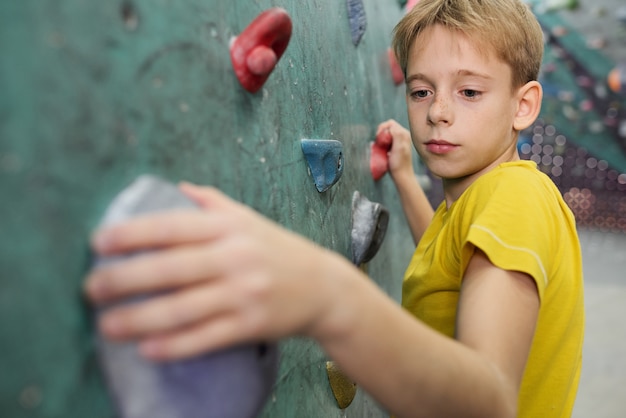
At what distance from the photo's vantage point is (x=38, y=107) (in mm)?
320

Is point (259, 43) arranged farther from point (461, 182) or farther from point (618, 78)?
point (618, 78)

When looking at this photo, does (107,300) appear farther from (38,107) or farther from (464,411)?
(464,411)

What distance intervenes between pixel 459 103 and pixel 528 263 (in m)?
0.27

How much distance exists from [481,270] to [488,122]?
0.86ft

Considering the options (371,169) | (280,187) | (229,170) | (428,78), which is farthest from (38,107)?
(371,169)

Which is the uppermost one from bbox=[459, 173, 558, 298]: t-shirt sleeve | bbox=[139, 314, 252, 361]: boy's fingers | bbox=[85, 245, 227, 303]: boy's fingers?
bbox=[85, 245, 227, 303]: boy's fingers

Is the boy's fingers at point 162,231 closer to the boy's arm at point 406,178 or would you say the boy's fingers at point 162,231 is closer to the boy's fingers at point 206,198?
the boy's fingers at point 206,198

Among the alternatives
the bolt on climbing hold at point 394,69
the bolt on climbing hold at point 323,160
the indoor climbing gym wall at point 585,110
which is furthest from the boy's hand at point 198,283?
the indoor climbing gym wall at point 585,110

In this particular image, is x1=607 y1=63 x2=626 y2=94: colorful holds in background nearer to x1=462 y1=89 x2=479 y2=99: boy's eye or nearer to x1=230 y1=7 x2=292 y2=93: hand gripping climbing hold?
x1=462 y1=89 x2=479 y2=99: boy's eye

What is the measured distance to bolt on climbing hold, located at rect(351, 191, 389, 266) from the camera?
867mm

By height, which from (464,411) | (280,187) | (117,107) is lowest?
(464,411)

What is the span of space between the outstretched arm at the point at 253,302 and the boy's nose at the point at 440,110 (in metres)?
0.39

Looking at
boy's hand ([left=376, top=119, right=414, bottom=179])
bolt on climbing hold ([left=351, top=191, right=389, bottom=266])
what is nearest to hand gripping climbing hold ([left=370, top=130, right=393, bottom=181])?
boy's hand ([left=376, top=119, right=414, bottom=179])

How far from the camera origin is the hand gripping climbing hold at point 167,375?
1.15ft
